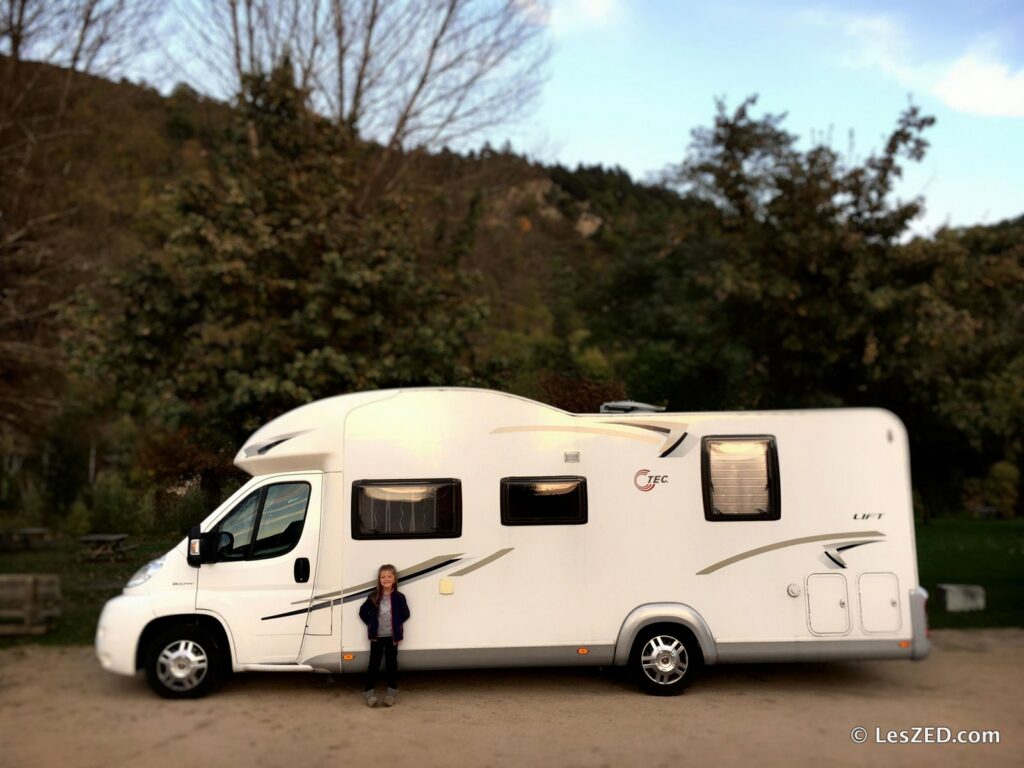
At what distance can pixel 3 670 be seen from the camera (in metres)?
9.05

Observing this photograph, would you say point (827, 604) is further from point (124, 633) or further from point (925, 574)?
point (925, 574)

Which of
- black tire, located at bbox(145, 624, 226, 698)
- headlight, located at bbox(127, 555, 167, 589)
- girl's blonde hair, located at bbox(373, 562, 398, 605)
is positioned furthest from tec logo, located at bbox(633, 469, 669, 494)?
headlight, located at bbox(127, 555, 167, 589)

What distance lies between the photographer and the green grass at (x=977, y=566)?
11102 mm

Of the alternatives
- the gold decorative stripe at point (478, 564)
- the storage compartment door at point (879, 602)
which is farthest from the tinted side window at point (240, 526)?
the storage compartment door at point (879, 602)

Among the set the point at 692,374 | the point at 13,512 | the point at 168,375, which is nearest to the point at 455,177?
the point at 692,374

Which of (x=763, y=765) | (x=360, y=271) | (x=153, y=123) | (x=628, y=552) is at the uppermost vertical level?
(x=153, y=123)

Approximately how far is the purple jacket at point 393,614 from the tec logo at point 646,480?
2431 millimetres

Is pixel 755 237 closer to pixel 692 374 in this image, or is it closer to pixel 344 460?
pixel 692 374

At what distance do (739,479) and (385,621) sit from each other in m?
3.55

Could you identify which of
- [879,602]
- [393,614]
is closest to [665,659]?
[879,602]

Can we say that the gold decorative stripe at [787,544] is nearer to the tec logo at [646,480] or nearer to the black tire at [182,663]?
the tec logo at [646,480]

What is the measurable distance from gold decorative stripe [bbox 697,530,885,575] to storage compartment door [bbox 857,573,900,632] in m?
0.37

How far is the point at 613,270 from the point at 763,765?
37381mm

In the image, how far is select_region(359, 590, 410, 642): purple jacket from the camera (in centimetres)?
759
